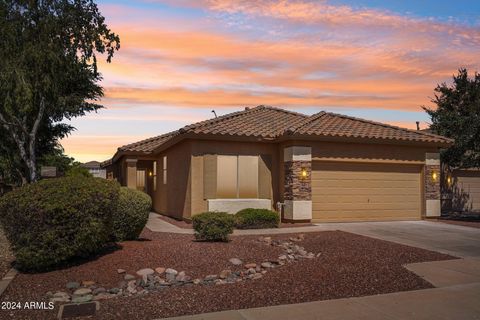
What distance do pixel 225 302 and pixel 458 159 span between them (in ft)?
65.5

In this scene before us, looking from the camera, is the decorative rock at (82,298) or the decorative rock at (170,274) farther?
the decorative rock at (170,274)

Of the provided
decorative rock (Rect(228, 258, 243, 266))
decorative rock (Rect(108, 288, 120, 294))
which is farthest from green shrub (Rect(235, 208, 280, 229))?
decorative rock (Rect(108, 288, 120, 294))

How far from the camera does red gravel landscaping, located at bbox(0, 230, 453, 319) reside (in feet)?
22.0

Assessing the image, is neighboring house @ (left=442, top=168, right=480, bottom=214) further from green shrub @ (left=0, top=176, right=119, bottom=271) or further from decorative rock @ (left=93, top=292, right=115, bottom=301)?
decorative rock @ (left=93, top=292, right=115, bottom=301)

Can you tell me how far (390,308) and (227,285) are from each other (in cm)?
252

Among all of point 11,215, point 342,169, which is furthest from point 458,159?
point 11,215

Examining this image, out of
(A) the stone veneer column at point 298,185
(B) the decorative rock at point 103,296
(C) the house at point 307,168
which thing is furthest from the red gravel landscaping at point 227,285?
(C) the house at point 307,168

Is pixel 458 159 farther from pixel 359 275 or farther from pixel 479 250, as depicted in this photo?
pixel 359 275

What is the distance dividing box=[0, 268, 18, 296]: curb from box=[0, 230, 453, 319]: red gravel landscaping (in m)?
0.10

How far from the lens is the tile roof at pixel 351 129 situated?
1720cm

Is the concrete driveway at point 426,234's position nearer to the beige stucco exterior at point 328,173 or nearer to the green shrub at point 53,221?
the beige stucco exterior at point 328,173

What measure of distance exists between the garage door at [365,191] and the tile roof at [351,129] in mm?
1260

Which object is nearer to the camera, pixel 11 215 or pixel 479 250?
pixel 11 215

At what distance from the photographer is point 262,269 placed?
29.5 ft
